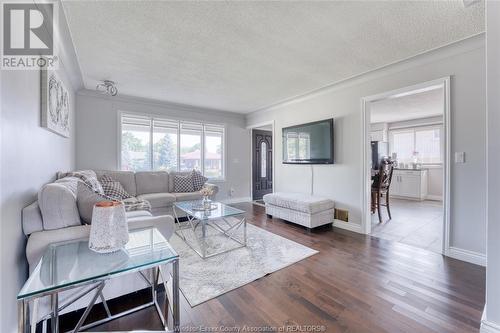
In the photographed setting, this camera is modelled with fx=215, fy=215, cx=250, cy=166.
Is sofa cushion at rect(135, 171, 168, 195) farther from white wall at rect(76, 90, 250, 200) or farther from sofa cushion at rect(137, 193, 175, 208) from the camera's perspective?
white wall at rect(76, 90, 250, 200)

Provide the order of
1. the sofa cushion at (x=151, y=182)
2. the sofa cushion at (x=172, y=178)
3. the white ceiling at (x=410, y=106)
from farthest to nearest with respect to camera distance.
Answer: the sofa cushion at (x=172, y=178)
the white ceiling at (x=410, y=106)
the sofa cushion at (x=151, y=182)

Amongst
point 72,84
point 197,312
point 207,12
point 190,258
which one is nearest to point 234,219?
point 190,258

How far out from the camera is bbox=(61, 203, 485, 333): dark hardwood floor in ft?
4.95

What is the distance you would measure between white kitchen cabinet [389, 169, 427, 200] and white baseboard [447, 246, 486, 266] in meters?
4.26

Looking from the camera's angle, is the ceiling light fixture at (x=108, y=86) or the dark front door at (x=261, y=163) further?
the dark front door at (x=261, y=163)

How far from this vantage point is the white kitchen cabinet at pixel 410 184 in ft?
19.8

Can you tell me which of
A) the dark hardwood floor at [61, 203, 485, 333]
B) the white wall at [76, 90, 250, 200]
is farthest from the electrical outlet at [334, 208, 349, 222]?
the white wall at [76, 90, 250, 200]

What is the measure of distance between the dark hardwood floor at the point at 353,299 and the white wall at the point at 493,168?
248 millimetres

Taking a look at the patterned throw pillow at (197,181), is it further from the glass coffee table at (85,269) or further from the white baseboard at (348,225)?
the glass coffee table at (85,269)

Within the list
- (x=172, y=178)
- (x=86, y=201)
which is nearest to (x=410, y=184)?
(x=172, y=178)

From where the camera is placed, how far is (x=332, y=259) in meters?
2.50

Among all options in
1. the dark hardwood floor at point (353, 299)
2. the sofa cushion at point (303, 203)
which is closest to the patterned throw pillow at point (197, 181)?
the sofa cushion at point (303, 203)

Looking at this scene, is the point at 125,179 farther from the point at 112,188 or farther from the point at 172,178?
the point at 172,178

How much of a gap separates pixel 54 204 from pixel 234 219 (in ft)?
9.31
